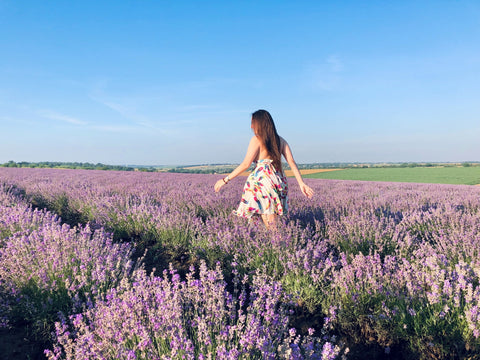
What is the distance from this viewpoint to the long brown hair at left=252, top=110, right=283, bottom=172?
10.1ft

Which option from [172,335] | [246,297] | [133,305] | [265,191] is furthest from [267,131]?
[172,335]

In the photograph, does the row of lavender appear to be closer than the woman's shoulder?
Yes

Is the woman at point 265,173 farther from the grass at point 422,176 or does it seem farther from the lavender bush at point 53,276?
the grass at point 422,176

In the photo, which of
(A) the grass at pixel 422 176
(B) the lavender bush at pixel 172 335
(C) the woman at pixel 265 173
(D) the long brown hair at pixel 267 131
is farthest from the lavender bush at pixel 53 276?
(A) the grass at pixel 422 176

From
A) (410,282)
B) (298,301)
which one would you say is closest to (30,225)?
(298,301)

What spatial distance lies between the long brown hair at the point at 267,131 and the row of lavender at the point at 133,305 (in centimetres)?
132

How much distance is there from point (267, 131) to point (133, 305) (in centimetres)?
212

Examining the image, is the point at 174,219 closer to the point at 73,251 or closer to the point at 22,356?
the point at 73,251

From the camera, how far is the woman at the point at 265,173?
310 centimetres

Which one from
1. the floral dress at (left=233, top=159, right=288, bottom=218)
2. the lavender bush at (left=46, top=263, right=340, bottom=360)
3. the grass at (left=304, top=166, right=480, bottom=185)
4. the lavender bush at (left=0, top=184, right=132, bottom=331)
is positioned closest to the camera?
the lavender bush at (left=46, top=263, right=340, bottom=360)

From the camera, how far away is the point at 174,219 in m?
3.87

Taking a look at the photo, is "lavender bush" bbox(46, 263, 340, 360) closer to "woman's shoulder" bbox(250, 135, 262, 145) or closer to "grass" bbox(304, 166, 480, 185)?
"woman's shoulder" bbox(250, 135, 262, 145)

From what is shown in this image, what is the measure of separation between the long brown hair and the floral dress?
0.14m

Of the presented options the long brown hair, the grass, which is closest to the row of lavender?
the long brown hair
